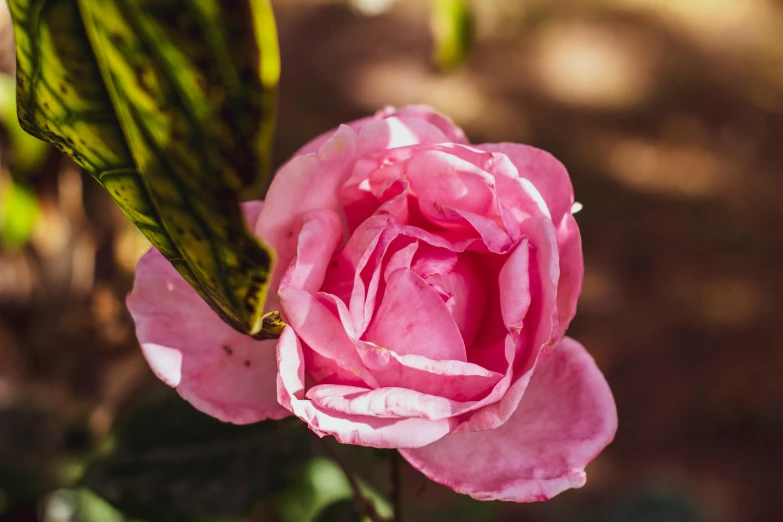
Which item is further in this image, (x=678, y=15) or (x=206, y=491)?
(x=678, y=15)

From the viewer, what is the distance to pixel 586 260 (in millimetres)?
2008

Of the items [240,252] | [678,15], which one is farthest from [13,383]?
[678,15]

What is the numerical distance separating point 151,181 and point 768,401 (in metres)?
1.79

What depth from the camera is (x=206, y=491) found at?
0.65 m

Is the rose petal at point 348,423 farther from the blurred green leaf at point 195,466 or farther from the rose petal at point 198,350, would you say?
the blurred green leaf at point 195,466

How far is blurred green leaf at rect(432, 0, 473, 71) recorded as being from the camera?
2.90 ft

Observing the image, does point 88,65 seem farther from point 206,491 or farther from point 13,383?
point 13,383

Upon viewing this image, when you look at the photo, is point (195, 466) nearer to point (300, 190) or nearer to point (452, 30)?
point (300, 190)

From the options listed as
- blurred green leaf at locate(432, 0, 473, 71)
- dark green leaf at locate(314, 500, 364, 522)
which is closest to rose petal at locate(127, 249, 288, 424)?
dark green leaf at locate(314, 500, 364, 522)

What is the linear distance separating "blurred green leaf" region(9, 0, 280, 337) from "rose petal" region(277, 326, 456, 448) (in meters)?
0.08

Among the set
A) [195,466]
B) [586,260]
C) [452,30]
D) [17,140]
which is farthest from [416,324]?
[586,260]

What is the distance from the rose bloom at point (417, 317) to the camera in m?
0.43

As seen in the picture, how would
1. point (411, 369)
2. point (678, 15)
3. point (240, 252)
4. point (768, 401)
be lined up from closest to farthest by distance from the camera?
point (240, 252) → point (411, 369) → point (768, 401) → point (678, 15)

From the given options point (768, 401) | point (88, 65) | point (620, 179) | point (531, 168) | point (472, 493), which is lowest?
point (768, 401)
